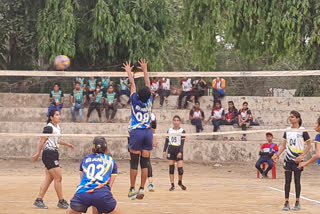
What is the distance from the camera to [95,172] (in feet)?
26.7

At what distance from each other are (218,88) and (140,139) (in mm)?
11659

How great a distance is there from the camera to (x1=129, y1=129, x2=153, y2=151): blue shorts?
11.1 meters

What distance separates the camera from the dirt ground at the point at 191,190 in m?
12.2

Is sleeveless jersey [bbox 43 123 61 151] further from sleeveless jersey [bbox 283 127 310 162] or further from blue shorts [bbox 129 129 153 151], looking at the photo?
sleeveless jersey [bbox 283 127 310 162]

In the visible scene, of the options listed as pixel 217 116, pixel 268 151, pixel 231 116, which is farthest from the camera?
pixel 231 116

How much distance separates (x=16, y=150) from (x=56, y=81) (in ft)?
9.66

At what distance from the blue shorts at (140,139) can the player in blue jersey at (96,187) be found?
2.78 metres

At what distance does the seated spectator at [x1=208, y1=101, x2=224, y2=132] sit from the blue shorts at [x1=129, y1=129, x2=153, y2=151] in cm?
1028

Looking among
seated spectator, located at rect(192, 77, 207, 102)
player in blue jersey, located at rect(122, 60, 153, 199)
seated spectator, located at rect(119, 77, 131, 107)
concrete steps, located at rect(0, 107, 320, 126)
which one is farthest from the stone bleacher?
player in blue jersey, located at rect(122, 60, 153, 199)

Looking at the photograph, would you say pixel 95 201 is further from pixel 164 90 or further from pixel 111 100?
pixel 164 90

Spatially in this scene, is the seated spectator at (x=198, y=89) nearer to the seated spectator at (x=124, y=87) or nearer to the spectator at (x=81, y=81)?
the seated spectator at (x=124, y=87)

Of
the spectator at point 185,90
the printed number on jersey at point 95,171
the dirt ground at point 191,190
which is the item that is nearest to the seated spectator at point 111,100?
the dirt ground at point 191,190

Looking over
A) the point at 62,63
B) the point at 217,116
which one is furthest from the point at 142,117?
the point at 217,116

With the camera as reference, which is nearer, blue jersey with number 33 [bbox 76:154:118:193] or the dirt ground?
blue jersey with number 33 [bbox 76:154:118:193]
